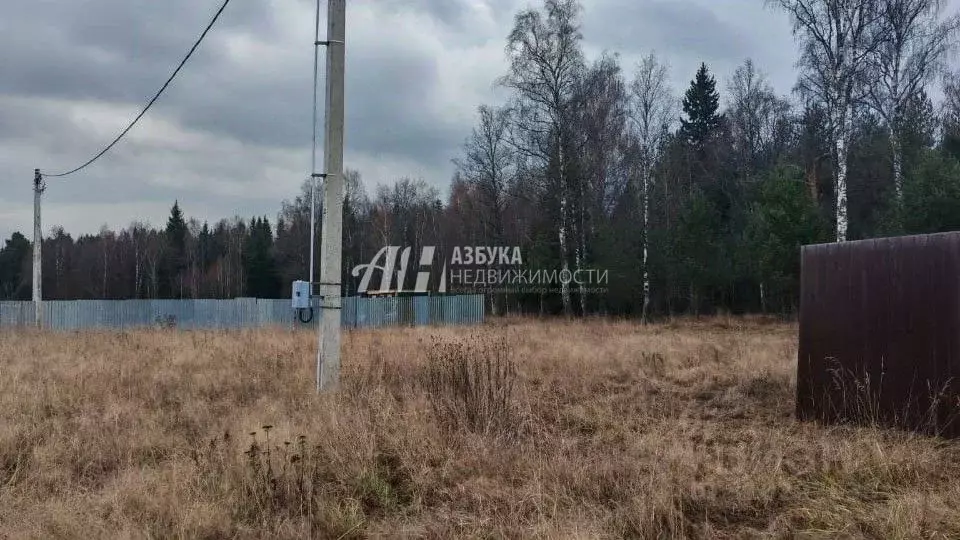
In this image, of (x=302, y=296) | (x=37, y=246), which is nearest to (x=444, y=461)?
(x=302, y=296)

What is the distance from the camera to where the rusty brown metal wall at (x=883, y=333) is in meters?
4.73

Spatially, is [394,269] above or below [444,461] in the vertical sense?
above

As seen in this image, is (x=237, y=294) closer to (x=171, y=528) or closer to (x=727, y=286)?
(x=727, y=286)

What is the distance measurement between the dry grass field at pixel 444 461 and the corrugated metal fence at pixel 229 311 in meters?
16.8

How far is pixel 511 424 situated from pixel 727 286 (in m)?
25.3

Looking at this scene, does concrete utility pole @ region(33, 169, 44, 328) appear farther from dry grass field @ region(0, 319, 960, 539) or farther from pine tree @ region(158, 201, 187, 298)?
pine tree @ region(158, 201, 187, 298)

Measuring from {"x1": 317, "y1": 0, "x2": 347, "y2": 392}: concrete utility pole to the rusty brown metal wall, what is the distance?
4591 mm

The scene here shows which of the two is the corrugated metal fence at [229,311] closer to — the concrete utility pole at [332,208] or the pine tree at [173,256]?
the concrete utility pole at [332,208]

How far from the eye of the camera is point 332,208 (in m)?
6.37

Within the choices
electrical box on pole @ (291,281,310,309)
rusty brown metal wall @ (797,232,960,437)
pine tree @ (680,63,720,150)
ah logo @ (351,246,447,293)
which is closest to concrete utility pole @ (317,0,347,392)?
electrical box on pole @ (291,281,310,309)

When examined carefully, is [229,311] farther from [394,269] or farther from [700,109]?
[700,109]

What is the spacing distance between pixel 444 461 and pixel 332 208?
3201 mm

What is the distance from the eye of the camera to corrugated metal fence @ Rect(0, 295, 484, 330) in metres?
24.4

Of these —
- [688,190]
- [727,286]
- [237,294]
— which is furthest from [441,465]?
[237,294]
